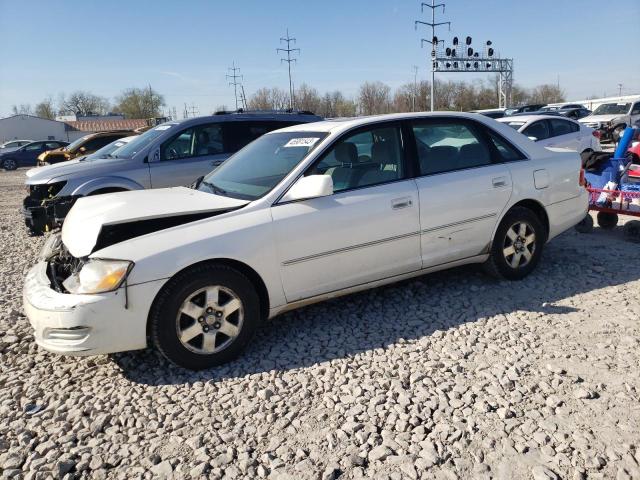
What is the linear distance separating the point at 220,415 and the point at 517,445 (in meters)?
1.64

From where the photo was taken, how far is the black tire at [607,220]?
22.8ft

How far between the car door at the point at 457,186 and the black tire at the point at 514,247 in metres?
0.14

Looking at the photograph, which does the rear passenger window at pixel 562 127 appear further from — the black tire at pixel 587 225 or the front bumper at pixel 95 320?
the front bumper at pixel 95 320

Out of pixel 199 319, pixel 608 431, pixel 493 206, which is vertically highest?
pixel 493 206

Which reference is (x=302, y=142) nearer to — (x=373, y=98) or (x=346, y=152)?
(x=346, y=152)

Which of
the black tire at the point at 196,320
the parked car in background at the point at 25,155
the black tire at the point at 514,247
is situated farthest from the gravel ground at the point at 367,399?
the parked car in background at the point at 25,155

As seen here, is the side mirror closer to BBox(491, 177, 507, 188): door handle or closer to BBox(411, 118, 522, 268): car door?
BBox(411, 118, 522, 268): car door

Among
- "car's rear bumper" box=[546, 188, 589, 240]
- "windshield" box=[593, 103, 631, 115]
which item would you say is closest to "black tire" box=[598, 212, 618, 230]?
"car's rear bumper" box=[546, 188, 589, 240]

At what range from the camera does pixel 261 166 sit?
4.25 metres

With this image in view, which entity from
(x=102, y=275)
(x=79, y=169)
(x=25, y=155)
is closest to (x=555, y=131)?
(x=79, y=169)

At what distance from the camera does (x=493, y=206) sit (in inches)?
178

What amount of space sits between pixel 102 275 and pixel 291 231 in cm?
127

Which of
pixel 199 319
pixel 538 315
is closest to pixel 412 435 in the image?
pixel 199 319

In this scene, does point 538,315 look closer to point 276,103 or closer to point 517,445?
point 517,445
